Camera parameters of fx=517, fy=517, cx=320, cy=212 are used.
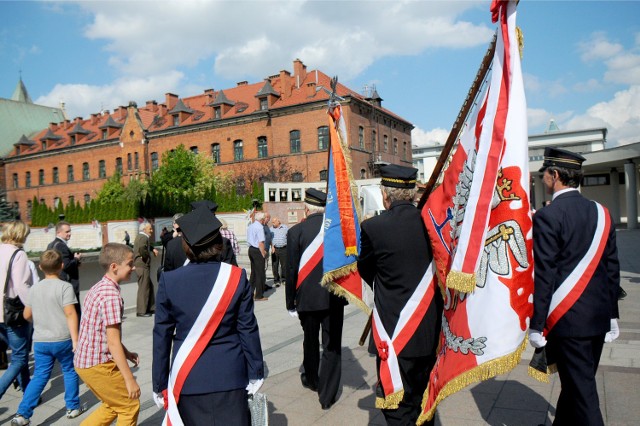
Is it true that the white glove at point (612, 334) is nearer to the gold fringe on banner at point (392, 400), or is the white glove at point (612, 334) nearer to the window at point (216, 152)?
the gold fringe on banner at point (392, 400)

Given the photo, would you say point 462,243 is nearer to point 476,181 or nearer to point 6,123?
point 476,181

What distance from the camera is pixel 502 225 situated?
117 inches

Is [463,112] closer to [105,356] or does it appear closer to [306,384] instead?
[105,356]

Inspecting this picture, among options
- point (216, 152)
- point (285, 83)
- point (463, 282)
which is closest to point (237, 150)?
point (216, 152)

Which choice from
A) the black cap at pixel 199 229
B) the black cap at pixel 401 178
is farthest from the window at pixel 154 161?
the black cap at pixel 199 229

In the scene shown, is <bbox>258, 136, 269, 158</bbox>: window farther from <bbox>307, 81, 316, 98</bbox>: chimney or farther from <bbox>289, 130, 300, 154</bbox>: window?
<bbox>307, 81, 316, 98</bbox>: chimney

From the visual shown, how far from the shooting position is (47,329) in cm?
469

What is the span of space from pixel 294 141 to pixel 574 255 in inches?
1665

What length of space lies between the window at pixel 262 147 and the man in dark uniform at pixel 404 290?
4372 centimetres

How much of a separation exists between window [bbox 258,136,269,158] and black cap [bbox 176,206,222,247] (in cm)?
4408

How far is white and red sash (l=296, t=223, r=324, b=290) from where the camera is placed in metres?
5.40

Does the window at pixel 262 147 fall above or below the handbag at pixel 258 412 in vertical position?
above

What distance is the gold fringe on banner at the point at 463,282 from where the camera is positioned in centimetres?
292

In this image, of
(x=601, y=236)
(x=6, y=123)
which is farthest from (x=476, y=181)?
(x=6, y=123)
